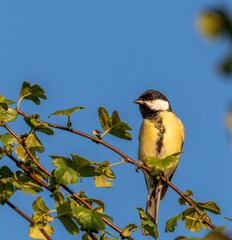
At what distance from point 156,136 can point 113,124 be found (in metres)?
2.34

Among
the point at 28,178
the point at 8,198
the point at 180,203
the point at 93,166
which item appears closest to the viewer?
the point at 8,198

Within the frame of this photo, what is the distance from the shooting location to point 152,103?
618 cm

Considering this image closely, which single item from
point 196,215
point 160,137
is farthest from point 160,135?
point 196,215

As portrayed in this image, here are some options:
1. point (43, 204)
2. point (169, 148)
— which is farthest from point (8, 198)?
point (169, 148)

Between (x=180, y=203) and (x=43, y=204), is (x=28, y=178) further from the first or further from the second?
(x=180, y=203)

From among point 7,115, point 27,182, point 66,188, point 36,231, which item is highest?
point 7,115

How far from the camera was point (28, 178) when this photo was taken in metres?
2.56

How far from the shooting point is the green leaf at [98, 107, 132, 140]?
3.03 meters

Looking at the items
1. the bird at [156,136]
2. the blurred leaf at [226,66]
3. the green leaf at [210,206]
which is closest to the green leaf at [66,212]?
the green leaf at [210,206]

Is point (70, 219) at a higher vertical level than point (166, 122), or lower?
lower

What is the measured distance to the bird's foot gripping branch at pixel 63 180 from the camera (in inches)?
90.0

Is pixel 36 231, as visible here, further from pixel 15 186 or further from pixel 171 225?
pixel 171 225

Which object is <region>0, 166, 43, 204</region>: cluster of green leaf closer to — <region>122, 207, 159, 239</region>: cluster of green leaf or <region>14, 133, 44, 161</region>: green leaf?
<region>14, 133, 44, 161</region>: green leaf

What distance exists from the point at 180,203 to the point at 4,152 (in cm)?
162
